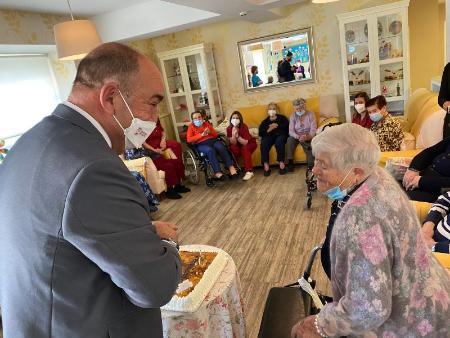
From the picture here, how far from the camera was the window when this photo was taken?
3.81 meters

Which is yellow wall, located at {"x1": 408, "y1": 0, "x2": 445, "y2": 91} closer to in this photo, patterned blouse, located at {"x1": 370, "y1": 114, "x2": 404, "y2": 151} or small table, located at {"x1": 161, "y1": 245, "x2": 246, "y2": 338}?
patterned blouse, located at {"x1": 370, "y1": 114, "x2": 404, "y2": 151}

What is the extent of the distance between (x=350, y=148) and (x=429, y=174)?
5.98ft

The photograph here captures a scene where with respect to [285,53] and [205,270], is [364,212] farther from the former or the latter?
[285,53]

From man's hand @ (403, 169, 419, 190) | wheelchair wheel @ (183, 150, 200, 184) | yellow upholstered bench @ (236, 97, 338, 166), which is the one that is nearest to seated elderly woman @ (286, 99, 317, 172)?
yellow upholstered bench @ (236, 97, 338, 166)

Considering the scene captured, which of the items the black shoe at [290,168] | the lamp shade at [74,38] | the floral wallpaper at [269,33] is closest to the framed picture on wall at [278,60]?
the floral wallpaper at [269,33]

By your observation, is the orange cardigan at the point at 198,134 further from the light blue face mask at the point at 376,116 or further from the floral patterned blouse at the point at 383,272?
the floral patterned blouse at the point at 383,272

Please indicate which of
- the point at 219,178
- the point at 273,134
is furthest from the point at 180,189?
the point at 273,134

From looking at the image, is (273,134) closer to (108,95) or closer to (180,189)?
(180,189)

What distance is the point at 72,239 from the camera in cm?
70

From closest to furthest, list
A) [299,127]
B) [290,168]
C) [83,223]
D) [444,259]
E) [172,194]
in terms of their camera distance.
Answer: [83,223], [444,259], [172,194], [299,127], [290,168]

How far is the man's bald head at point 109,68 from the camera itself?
2.69ft

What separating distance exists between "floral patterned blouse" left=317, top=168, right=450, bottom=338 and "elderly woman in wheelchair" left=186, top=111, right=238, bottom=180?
143 inches

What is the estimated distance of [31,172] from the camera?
0.74 m

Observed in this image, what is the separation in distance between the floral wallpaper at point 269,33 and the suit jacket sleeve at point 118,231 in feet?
16.1
